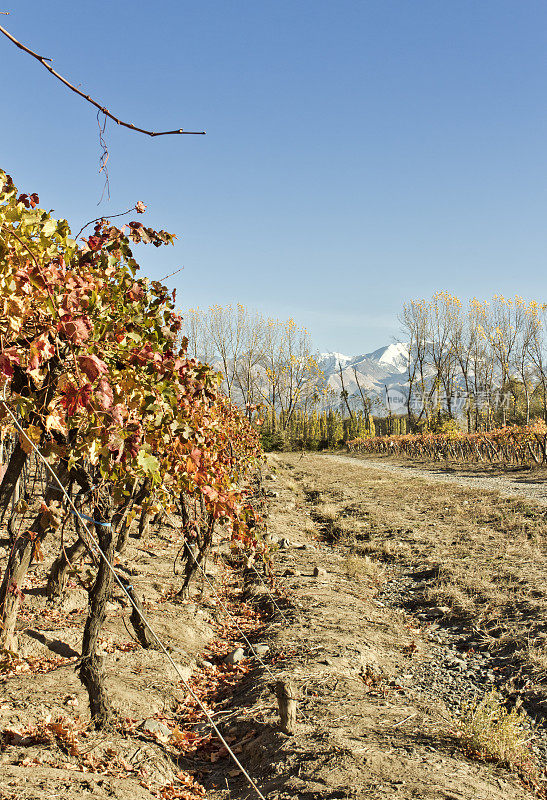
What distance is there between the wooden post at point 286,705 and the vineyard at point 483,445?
61.4 ft

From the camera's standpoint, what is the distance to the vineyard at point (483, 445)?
20094 millimetres

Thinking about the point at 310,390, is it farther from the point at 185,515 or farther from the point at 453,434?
the point at 185,515

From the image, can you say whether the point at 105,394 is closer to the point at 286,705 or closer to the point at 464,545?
the point at 286,705

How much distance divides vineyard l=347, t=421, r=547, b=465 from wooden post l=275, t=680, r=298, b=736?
18.7 metres

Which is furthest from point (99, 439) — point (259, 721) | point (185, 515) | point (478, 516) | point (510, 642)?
point (478, 516)

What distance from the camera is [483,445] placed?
25656mm

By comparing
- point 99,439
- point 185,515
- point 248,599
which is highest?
point 99,439

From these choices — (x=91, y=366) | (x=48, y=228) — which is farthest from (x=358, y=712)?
(x=48, y=228)

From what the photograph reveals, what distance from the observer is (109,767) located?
281cm

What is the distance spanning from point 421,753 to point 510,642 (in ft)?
7.86

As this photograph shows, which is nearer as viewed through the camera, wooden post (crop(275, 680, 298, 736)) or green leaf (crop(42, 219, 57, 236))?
green leaf (crop(42, 219, 57, 236))

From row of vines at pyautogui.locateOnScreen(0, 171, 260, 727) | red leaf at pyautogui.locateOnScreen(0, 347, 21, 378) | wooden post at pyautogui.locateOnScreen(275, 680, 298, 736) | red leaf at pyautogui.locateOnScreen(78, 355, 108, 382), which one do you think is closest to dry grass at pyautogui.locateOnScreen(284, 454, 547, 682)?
wooden post at pyautogui.locateOnScreen(275, 680, 298, 736)

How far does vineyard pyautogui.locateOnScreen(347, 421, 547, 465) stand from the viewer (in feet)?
65.9

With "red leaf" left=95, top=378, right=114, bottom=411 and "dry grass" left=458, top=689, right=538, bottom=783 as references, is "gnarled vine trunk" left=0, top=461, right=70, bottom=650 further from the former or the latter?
"dry grass" left=458, top=689, right=538, bottom=783
